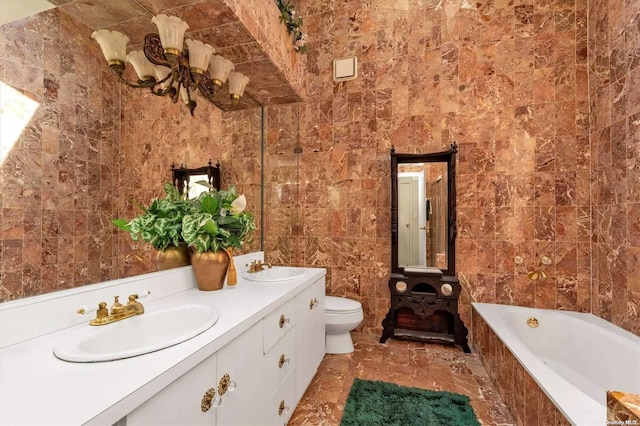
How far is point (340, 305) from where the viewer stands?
231 cm

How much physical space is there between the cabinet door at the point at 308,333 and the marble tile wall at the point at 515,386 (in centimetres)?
111

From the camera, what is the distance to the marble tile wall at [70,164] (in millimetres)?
844

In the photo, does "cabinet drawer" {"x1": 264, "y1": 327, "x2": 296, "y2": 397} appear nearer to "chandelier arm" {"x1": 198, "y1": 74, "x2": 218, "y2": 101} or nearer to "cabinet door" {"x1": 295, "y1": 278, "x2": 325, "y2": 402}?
"cabinet door" {"x1": 295, "y1": 278, "x2": 325, "y2": 402}

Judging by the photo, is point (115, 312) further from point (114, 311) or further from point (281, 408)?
point (281, 408)

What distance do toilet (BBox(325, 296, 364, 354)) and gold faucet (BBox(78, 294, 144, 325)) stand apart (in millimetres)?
1472

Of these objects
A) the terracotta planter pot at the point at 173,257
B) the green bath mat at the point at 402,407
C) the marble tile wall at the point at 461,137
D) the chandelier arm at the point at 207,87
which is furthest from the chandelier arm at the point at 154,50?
the green bath mat at the point at 402,407

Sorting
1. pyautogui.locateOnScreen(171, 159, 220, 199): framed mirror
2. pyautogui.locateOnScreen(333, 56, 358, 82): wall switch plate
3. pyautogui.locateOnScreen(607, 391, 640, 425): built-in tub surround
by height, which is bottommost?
pyautogui.locateOnScreen(607, 391, 640, 425): built-in tub surround

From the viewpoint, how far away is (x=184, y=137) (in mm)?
1525

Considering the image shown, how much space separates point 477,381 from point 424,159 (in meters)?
1.73

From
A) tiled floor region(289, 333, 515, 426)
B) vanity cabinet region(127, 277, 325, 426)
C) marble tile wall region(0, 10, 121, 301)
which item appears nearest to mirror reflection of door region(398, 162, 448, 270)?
tiled floor region(289, 333, 515, 426)

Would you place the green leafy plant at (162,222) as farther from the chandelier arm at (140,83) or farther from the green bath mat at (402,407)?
the green bath mat at (402,407)

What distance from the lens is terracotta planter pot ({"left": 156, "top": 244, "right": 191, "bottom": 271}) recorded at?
52.5 inches

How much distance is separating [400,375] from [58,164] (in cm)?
221

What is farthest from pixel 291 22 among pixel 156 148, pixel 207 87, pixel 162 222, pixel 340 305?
pixel 340 305
